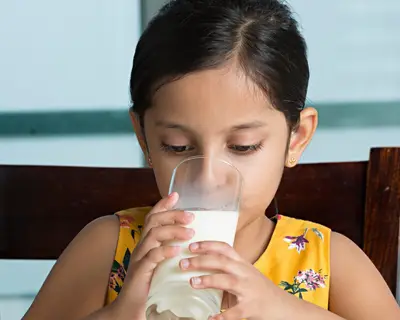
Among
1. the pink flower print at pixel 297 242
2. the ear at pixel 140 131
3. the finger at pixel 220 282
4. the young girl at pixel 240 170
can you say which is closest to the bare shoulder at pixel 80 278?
the young girl at pixel 240 170

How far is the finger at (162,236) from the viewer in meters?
0.85

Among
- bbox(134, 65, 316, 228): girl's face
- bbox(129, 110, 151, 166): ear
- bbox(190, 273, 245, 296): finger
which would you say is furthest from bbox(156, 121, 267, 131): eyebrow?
bbox(190, 273, 245, 296): finger

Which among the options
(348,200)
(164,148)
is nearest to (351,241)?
(348,200)

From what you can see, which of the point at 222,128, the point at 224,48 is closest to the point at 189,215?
the point at 222,128

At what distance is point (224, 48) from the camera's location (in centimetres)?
103

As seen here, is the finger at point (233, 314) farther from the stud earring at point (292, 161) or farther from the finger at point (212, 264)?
the stud earring at point (292, 161)

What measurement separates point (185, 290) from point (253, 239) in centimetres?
41

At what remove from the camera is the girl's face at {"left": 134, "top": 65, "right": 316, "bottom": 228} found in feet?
3.23

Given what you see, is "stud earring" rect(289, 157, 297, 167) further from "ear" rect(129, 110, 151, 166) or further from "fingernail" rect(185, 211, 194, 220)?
"fingernail" rect(185, 211, 194, 220)

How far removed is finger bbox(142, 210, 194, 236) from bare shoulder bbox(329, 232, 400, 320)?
428mm

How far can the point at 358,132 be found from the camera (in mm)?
2463

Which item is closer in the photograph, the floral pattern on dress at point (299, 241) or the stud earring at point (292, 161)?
the stud earring at point (292, 161)

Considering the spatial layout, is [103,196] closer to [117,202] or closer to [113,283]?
[117,202]

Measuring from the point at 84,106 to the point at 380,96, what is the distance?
2.97 ft
